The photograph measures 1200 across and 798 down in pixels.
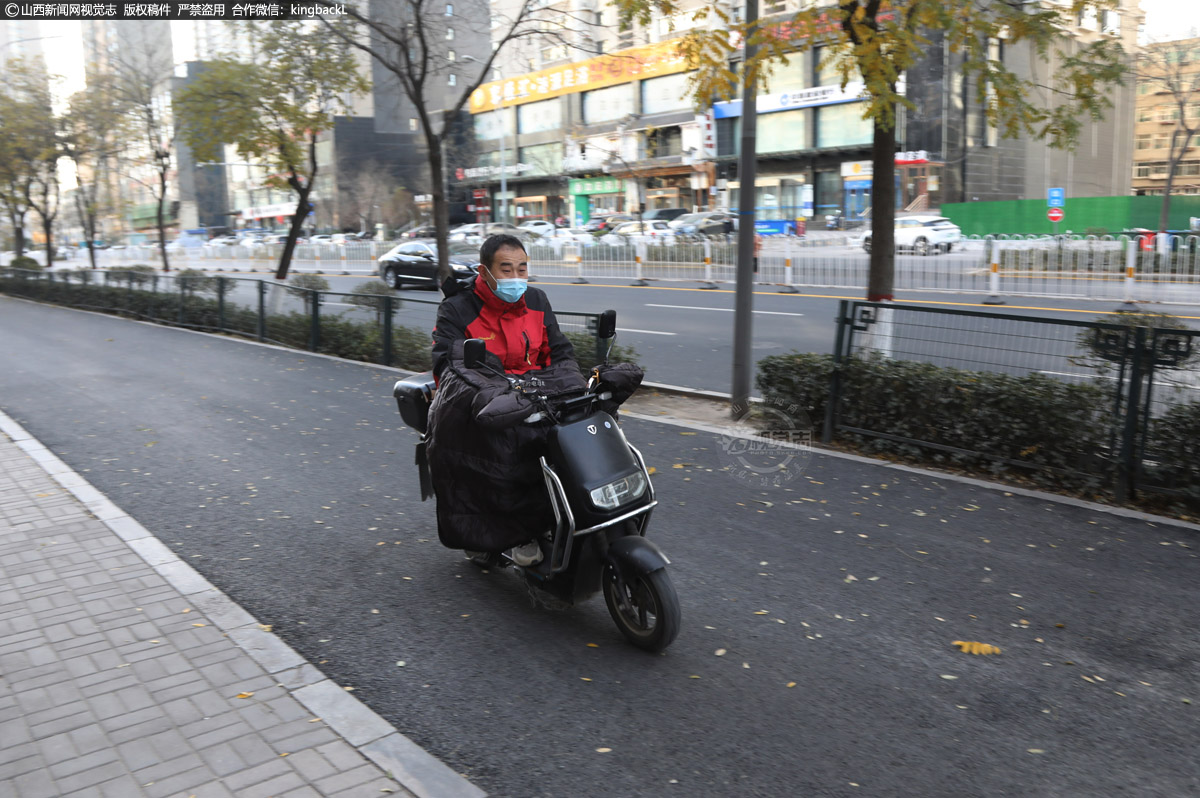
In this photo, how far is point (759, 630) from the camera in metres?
4.41

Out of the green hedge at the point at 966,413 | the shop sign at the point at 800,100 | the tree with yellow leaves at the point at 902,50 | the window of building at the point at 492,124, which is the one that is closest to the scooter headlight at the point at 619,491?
the green hedge at the point at 966,413

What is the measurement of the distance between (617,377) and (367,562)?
2.08 metres

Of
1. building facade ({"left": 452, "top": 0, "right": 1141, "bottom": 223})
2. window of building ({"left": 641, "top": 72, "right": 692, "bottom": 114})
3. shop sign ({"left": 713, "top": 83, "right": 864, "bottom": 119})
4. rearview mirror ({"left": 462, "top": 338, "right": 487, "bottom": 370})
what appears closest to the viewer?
rearview mirror ({"left": 462, "top": 338, "right": 487, "bottom": 370})

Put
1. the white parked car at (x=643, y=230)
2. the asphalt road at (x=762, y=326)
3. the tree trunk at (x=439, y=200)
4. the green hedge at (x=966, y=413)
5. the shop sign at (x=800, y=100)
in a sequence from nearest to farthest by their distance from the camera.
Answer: the green hedge at (x=966, y=413), the asphalt road at (x=762, y=326), the tree trunk at (x=439, y=200), the white parked car at (x=643, y=230), the shop sign at (x=800, y=100)

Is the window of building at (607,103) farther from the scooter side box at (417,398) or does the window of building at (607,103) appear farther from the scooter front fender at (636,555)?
the scooter front fender at (636,555)

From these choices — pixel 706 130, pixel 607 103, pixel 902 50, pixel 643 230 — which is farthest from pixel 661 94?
pixel 902 50

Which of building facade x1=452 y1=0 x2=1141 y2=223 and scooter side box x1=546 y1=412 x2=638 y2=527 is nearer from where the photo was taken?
scooter side box x1=546 y1=412 x2=638 y2=527

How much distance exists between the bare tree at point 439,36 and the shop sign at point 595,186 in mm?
46598

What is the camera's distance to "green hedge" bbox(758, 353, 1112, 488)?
6.34m

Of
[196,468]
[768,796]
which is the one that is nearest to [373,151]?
[196,468]

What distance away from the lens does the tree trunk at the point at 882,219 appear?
849 cm

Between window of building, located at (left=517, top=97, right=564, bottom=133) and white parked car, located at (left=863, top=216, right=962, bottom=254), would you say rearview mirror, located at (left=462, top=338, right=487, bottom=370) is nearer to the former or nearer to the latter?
white parked car, located at (left=863, top=216, right=962, bottom=254)

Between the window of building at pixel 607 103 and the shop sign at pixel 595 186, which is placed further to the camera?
the shop sign at pixel 595 186

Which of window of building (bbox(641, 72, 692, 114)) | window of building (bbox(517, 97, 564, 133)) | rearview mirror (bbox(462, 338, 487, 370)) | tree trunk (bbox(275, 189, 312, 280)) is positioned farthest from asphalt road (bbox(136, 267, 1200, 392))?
window of building (bbox(517, 97, 564, 133))
